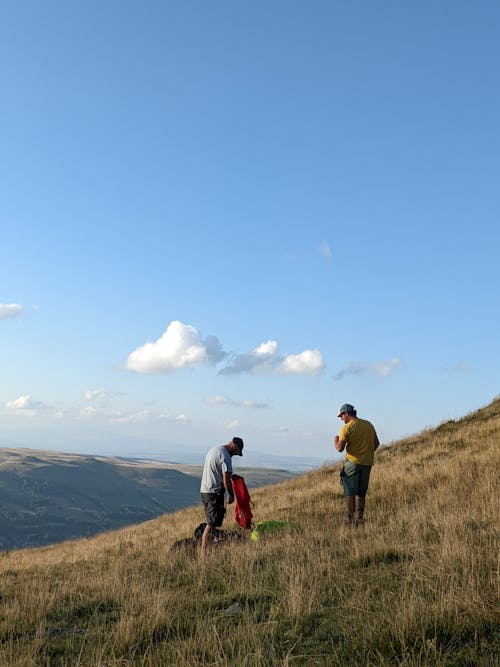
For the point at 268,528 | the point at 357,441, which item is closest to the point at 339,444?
the point at 357,441

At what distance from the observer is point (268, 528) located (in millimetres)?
10703

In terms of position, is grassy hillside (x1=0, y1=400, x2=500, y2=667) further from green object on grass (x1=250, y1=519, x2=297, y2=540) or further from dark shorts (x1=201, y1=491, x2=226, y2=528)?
dark shorts (x1=201, y1=491, x2=226, y2=528)

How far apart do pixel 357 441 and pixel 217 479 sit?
111 inches

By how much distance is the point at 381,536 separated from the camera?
25.0 ft

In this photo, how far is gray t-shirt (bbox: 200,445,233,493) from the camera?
10.2 metres

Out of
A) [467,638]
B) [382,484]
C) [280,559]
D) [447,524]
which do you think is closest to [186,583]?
[280,559]

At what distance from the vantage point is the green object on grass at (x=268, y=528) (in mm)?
10470

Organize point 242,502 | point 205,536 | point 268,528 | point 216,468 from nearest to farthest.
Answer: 1. point 205,536
2. point 216,468
3. point 268,528
4. point 242,502

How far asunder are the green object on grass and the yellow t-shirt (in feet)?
6.34

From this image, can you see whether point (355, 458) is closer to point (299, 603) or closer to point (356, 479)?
point (356, 479)

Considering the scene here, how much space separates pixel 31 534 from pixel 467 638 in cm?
19254

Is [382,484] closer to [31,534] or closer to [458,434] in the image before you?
[458,434]

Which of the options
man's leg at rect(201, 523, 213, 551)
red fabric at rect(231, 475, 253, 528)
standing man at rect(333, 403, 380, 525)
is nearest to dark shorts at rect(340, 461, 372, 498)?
standing man at rect(333, 403, 380, 525)

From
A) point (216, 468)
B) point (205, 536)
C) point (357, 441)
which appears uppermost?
point (357, 441)
